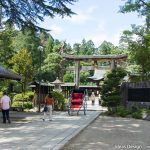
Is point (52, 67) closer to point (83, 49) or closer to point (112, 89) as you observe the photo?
point (112, 89)

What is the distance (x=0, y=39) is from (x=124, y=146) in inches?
1299

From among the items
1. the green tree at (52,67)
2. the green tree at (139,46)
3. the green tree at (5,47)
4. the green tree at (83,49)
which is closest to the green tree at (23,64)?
the green tree at (5,47)

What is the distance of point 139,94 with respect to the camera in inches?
1110

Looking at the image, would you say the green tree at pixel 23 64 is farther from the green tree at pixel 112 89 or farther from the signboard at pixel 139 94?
the signboard at pixel 139 94

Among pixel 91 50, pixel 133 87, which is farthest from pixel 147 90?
pixel 91 50

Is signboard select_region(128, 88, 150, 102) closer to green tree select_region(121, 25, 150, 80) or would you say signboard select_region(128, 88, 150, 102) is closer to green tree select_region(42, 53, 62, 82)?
green tree select_region(121, 25, 150, 80)

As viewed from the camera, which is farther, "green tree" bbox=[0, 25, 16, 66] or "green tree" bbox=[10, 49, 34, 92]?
"green tree" bbox=[0, 25, 16, 66]

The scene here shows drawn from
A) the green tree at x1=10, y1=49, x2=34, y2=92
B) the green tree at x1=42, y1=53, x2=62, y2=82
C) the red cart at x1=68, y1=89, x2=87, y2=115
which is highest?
the green tree at x1=42, y1=53, x2=62, y2=82

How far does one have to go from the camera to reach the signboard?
27122 mm

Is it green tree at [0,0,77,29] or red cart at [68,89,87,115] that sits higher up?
green tree at [0,0,77,29]

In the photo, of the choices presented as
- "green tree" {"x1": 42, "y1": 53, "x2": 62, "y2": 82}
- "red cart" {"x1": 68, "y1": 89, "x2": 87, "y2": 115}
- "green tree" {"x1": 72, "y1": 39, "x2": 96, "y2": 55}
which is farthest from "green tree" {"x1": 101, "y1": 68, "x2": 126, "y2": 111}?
"green tree" {"x1": 72, "y1": 39, "x2": 96, "y2": 55}

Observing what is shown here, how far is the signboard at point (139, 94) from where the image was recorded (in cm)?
2712

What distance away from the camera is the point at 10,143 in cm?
1156

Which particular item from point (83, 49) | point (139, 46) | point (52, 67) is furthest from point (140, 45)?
point (83, 49)
